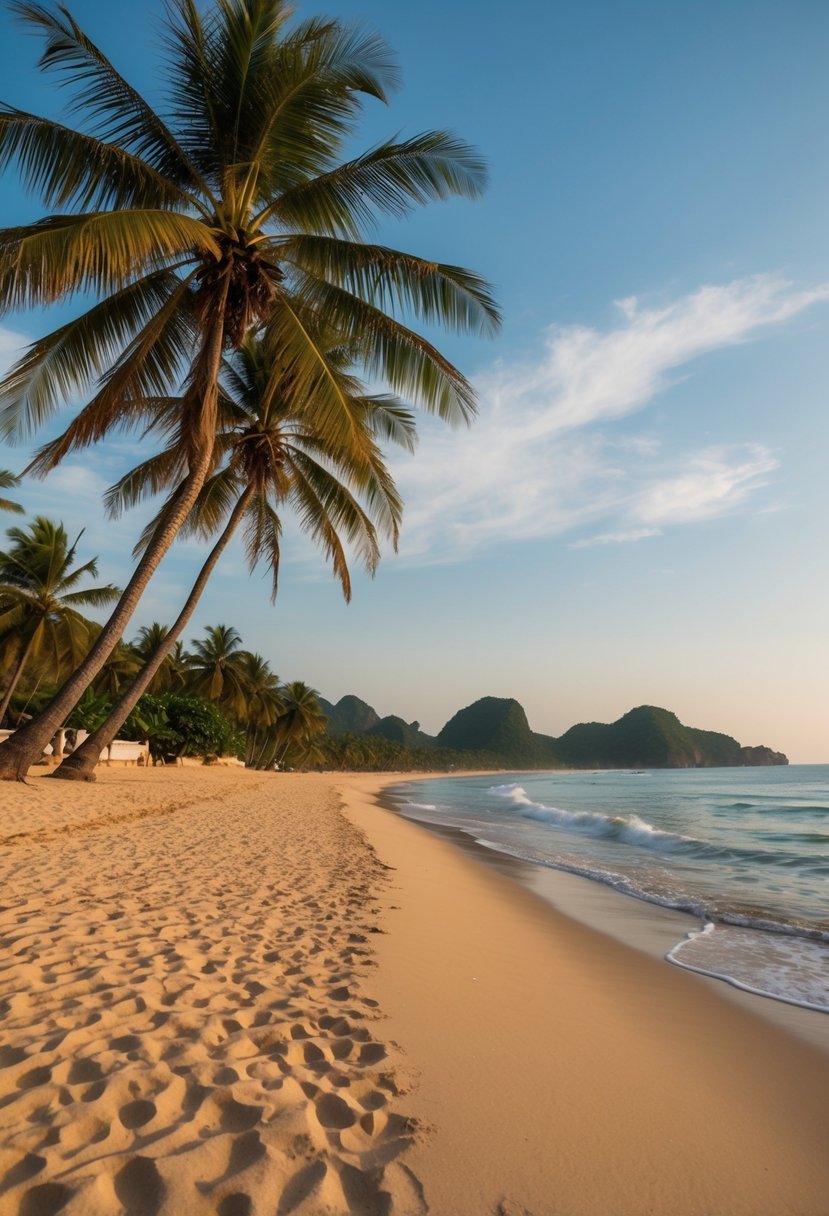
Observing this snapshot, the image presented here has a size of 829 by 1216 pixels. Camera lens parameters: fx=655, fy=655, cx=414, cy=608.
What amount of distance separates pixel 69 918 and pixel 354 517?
11.0 metres

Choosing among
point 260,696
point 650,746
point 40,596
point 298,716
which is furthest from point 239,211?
point 650,746

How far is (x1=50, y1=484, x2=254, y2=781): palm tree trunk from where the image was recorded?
13.1 metres

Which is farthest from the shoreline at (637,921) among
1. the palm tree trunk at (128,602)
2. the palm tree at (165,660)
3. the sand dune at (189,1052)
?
the palm tree at (165,660)

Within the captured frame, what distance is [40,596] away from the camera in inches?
924

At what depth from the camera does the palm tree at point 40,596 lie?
2328 cm

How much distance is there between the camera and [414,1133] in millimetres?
2125

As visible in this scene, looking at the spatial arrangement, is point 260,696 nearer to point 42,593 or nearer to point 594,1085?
point 42,593

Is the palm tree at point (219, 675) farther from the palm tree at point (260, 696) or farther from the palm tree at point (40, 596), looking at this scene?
the palm tree at point (40, 596)

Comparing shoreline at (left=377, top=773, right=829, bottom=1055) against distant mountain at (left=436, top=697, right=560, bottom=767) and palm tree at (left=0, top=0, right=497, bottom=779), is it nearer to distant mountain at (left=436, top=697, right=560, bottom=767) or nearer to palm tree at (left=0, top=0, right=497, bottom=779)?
palm tree at (left=0, top=0, right=497, bottom=779)

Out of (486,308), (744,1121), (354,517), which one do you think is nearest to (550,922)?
(744,1121)

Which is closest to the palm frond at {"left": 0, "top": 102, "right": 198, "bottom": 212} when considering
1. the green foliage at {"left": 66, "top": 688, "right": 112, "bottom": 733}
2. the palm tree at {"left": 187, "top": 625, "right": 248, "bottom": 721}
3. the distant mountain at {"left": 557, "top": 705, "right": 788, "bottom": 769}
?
the green foliage at {"left": 66, "top": 688, "right": 112, "bottom": 733}

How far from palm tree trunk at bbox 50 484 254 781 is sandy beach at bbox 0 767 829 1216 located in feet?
26.8

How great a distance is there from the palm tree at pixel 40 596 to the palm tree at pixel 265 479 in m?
10.9

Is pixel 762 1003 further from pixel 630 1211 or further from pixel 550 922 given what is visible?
pixel 630 1211
